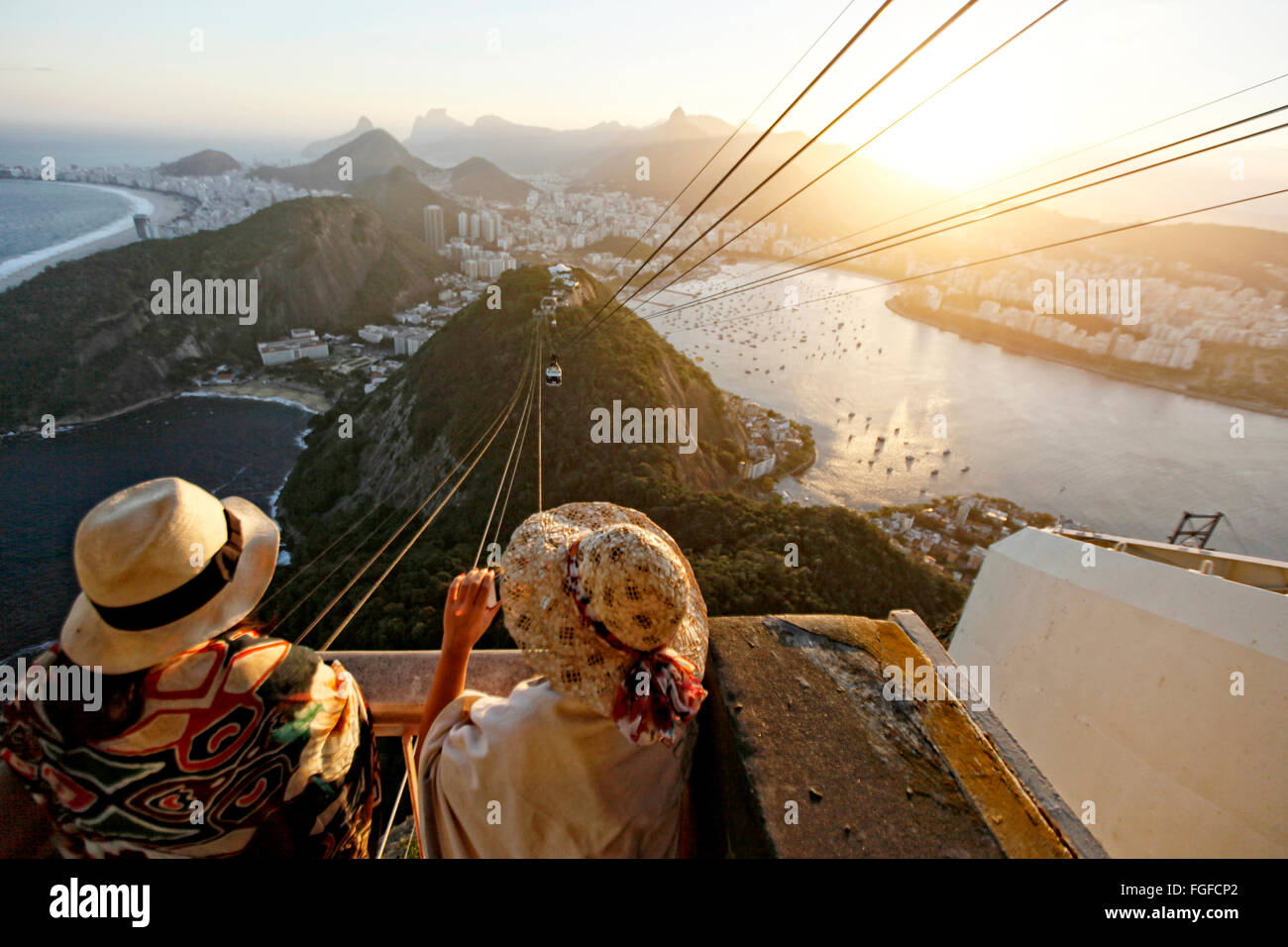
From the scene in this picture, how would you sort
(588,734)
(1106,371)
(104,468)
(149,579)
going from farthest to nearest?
(1106,371) < (104,468) < (588,734) < (149,579)

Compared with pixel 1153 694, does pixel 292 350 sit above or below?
above

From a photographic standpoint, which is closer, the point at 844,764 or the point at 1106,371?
the point at 844,764

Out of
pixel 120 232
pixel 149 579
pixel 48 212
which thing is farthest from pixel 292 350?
pixel 149 579

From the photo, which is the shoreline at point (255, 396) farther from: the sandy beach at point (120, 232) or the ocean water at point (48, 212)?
the ocean water at point (48, 212)

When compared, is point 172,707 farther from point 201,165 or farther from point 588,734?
point 201,165

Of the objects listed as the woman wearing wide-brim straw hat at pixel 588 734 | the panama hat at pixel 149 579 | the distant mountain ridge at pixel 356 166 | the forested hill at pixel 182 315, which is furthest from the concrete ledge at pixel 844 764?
the distant mountain ridge at pixel 356 166

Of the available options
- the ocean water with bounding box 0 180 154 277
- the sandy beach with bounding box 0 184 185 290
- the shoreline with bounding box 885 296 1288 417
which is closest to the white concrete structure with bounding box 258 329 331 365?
the sandy beach with bounding box 0 184 185 290
